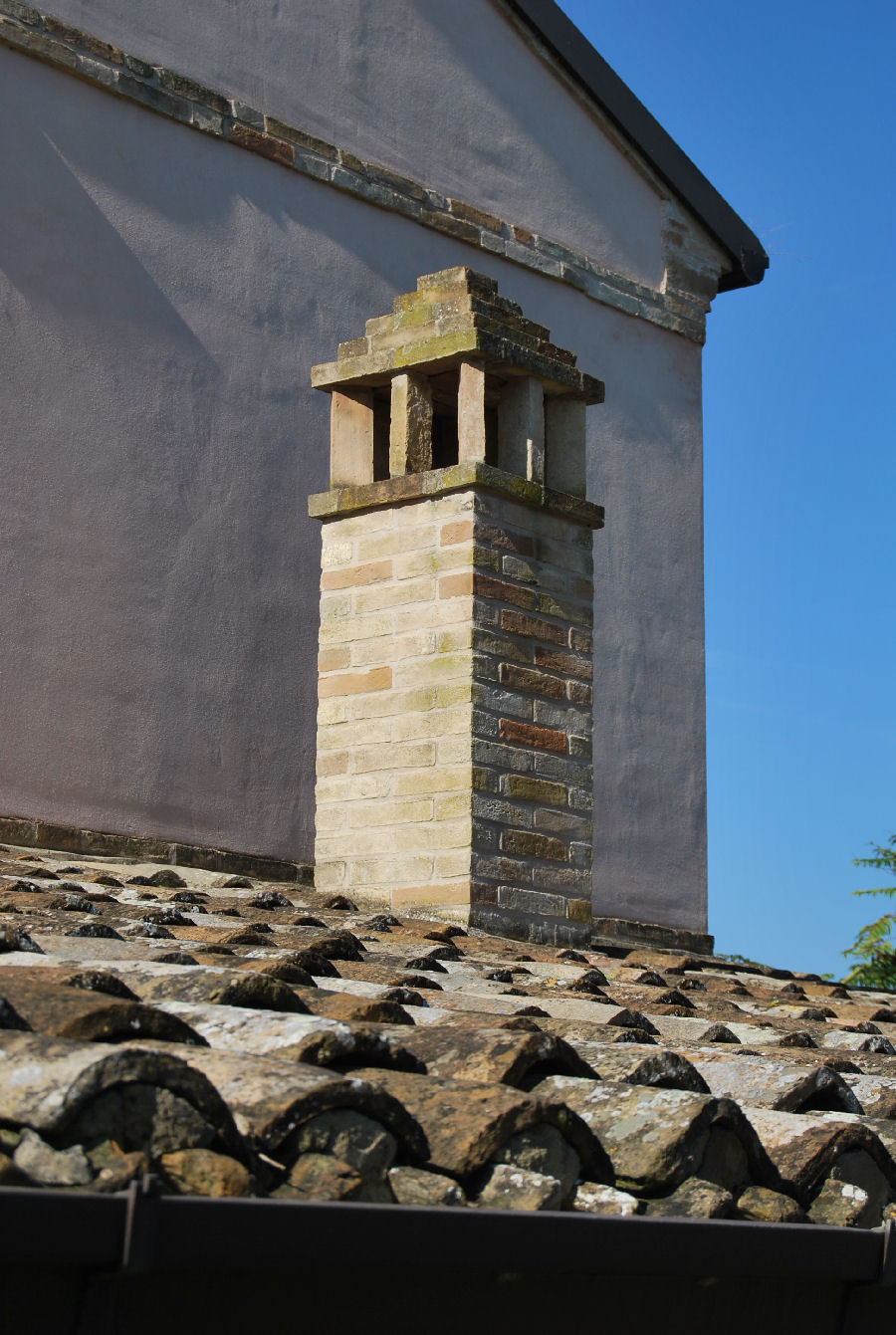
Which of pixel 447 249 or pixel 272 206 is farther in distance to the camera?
pixel 447 249

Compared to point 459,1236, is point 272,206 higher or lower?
higher

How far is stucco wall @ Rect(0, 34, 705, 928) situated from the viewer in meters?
7.98

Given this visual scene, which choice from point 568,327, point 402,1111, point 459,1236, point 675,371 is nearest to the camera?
point 459,1236

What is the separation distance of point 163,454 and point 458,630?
2.27 meters

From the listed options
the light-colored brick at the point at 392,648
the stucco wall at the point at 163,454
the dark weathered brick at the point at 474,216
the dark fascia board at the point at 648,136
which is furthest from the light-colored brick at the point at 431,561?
the dark fascia board at the point at 648,136

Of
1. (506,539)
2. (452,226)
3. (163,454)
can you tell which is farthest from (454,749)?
(452,226)

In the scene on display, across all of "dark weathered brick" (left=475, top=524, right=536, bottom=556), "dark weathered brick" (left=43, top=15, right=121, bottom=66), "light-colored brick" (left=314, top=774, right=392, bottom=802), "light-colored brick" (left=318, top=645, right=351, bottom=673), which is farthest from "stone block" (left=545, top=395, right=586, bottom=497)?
Answer: "dark weathered brick" (left=43, top=15, right=121, bottom=66)

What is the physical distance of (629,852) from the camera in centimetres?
1080

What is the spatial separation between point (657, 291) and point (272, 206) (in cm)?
330

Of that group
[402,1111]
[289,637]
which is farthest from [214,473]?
→ [402,1111]

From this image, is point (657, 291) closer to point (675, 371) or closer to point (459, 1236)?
point (675, 371)

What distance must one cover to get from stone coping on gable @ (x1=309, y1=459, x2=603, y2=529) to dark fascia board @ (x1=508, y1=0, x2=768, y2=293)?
465cm

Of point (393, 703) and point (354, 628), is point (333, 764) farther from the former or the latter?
point (354, 628)

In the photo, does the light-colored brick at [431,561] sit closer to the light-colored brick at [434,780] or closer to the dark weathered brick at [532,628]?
the dark weathered brick at [532,628]
